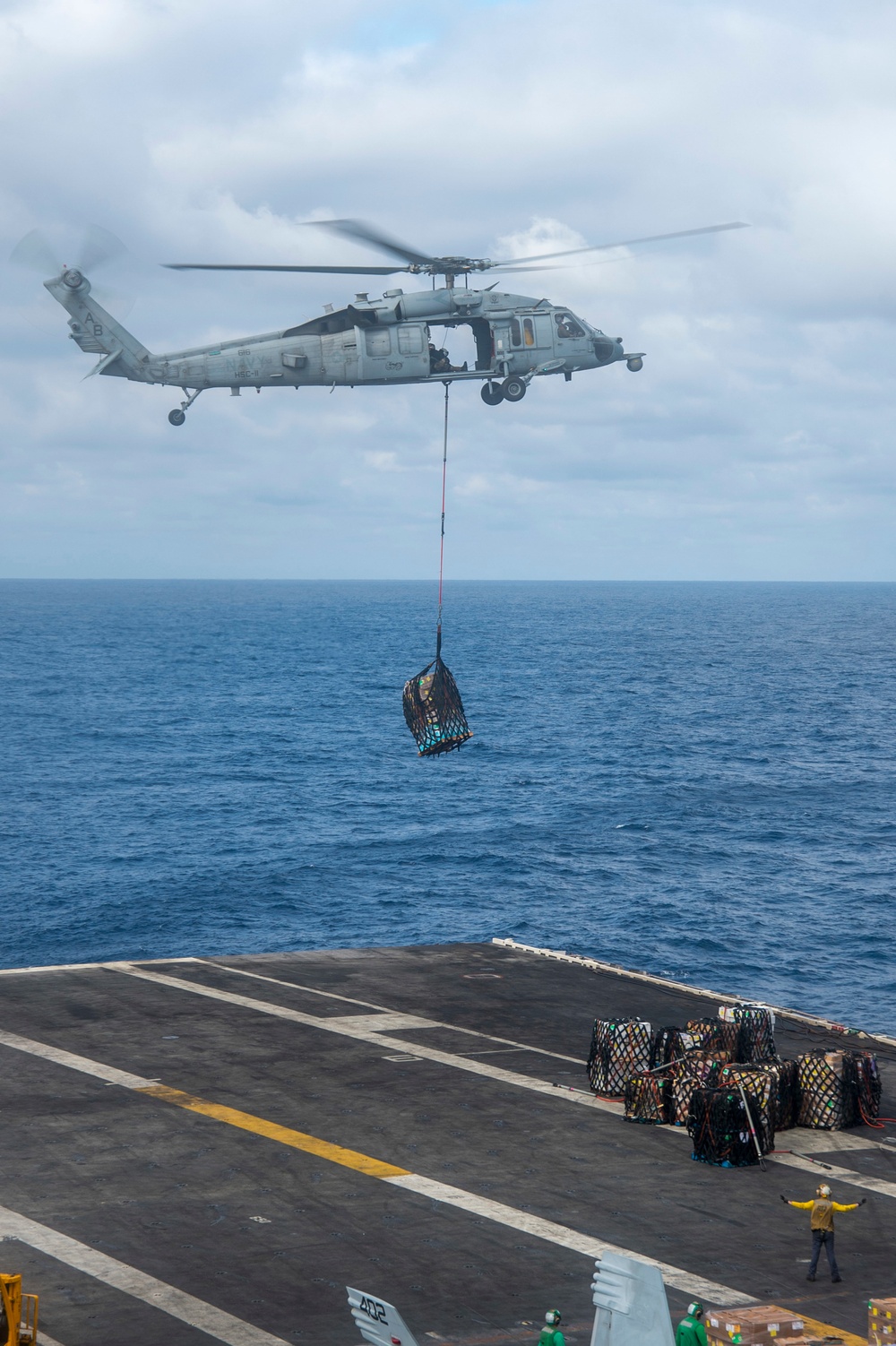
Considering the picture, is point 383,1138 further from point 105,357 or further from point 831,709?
point 831,709

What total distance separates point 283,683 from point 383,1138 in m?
122

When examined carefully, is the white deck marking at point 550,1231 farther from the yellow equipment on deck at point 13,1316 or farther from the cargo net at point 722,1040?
the cargo net at point 722,1040

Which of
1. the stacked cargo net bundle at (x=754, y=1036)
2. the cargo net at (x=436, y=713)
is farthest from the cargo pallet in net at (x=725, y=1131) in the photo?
the cargo net at (x=436, y=713)

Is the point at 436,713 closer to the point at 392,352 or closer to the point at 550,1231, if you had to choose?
the point at 392,352

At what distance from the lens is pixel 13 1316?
17.5 meters

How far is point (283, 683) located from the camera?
480 ft

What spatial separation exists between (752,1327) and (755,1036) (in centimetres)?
1148

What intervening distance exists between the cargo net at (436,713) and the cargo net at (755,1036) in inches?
420

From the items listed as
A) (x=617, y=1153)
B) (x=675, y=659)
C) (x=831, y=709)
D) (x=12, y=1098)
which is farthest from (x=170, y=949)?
(x=675, y=659)

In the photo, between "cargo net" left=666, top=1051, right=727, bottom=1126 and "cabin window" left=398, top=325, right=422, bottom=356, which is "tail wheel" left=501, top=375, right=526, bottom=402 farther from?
"cargo net" left=666, top=1051, right=727, bottom=1126

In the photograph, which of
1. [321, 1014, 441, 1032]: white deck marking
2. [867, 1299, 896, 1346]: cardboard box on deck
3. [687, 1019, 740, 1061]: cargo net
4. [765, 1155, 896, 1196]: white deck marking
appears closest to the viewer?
[867, 1299, 896, 1346]: cardboard box on deck

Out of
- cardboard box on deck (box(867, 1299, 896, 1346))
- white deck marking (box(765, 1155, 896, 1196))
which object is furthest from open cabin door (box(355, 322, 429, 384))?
cardboard box on deck (box(867, 1299, 896, 1346))

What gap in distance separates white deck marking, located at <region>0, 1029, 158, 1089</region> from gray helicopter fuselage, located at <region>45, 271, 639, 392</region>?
1622 cm

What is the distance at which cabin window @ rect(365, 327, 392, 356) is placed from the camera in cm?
3438
